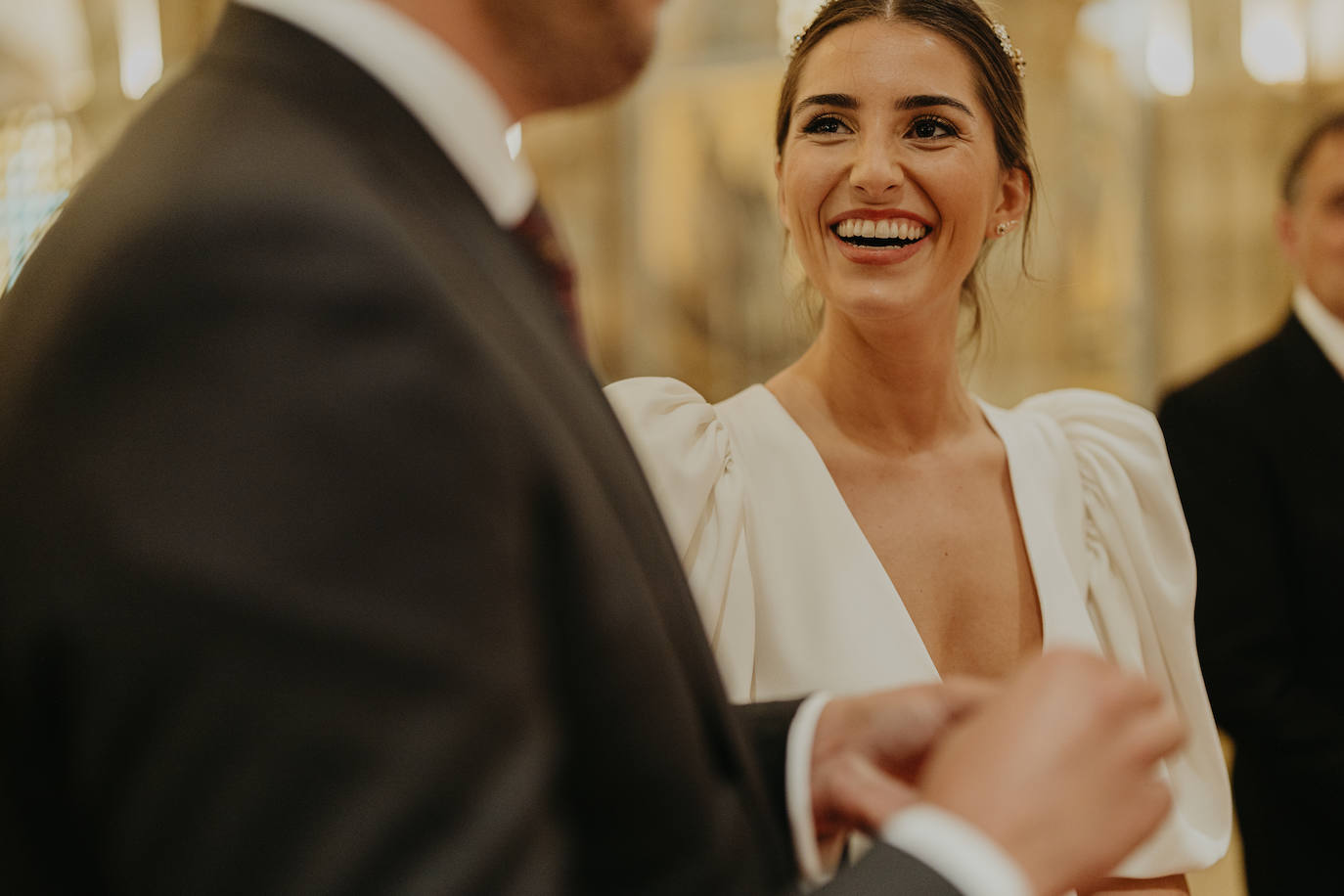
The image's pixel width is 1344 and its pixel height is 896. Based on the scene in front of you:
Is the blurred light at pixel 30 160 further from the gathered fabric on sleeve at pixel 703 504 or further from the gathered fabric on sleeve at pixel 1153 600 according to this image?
the gathered fabric on sleeve at pixel 1153 600

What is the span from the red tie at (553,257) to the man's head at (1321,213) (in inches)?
107

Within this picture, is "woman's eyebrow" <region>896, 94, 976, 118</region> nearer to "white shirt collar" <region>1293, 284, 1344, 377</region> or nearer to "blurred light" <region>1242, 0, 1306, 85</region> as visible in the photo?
"white shirt collar" <region>1293, 284, 1344, 377</region>

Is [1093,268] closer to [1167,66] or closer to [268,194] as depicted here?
[1167,66]

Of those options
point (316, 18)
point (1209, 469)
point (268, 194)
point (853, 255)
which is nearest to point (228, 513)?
point (268, 194)

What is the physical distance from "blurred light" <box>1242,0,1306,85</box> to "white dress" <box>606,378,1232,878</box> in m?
6.60

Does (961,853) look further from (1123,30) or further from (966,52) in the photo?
(1123,30)

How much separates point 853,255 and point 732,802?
1.30 m

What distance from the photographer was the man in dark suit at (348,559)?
2.13 ft

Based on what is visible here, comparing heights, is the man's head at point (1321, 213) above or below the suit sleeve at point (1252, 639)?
above

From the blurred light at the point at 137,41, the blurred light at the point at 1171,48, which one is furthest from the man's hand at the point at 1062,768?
the blurred light at the point at 137,41

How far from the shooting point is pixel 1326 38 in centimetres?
757

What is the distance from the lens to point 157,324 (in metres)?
0.68

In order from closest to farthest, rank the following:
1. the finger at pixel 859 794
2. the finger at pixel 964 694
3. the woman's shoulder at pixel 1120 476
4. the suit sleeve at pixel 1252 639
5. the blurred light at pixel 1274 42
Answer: the finger at pixel 859 794, the finger at pixel 964 694, the woman's shoulder at pixel 1120 476, the suit sleeve at pixel 1252 639, the blurred light at pixel 1274 42

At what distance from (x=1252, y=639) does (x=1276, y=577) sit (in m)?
0.15
